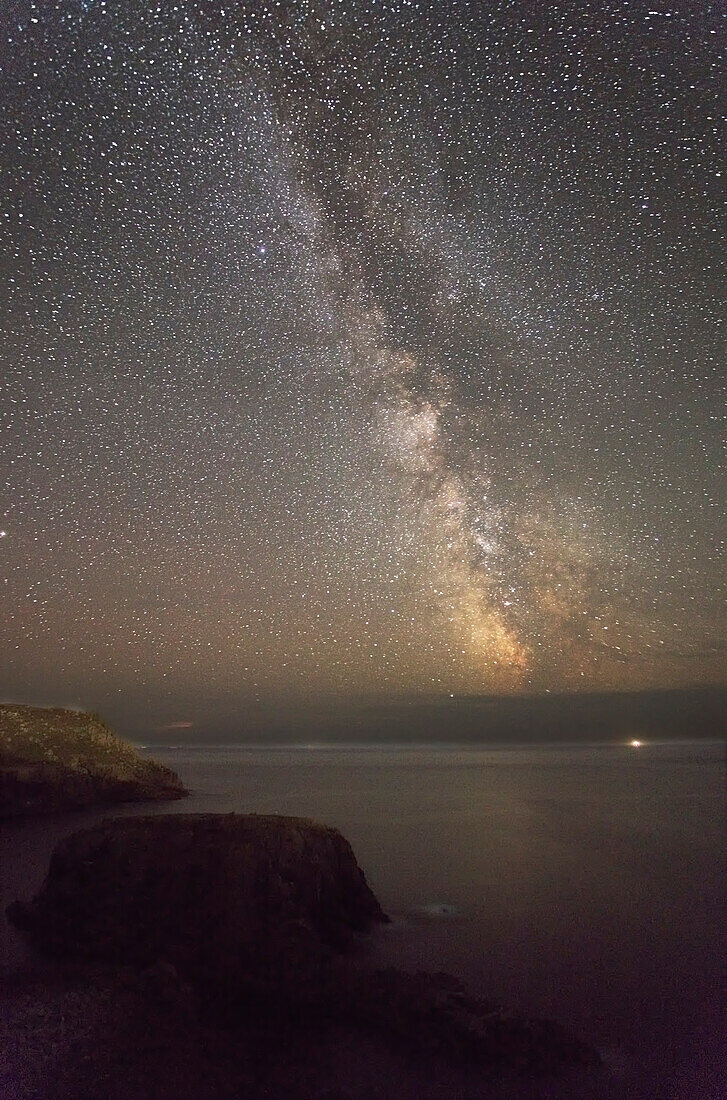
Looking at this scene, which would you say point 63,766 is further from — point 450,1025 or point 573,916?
point 450,1025

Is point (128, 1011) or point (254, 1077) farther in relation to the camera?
point (128, 1011)

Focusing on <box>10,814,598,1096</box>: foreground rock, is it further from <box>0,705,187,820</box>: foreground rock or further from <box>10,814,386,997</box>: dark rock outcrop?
<box>0,705,187,820</box>: foreground rock

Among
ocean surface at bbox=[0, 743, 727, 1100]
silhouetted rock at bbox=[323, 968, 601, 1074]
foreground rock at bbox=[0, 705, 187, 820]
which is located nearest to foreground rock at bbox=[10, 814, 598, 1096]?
silhouetted rock at bbox=[323, 968, 601, 1074]

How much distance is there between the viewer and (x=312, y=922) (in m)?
8.05

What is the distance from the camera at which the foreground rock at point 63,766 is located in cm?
1964

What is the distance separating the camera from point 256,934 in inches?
290

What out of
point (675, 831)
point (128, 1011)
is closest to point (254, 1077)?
point (128, 1011)

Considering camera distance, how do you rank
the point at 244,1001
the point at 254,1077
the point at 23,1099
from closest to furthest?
the point at 23,1099, the point at 254,1077, the point at 244,1001

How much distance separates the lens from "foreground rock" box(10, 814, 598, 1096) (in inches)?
235

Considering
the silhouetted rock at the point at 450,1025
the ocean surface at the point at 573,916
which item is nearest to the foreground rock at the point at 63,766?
the ocean surface at the point at 573,916

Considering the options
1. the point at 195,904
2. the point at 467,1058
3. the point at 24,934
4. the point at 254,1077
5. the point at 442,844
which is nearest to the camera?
the point at 254,1077

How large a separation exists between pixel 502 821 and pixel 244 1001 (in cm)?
2258

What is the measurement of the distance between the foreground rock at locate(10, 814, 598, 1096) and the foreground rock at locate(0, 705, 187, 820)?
12.1 meters

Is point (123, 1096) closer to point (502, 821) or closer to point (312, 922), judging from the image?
point (312, 922)
